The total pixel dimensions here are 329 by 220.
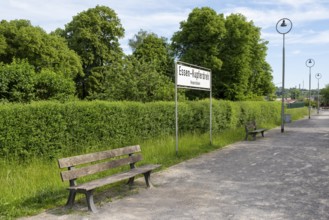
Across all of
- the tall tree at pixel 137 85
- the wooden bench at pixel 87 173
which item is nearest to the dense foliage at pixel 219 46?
the tall tree at pixel 137 85

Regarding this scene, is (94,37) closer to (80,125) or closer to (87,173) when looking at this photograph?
(80,125)

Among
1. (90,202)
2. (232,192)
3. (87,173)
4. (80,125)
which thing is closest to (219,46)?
(80,125)

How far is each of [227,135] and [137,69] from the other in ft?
24.4

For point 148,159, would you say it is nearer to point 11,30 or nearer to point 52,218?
point 52,218

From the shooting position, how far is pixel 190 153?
11.8m

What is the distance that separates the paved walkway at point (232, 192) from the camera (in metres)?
5.62

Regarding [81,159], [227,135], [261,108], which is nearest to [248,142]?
[227,135]

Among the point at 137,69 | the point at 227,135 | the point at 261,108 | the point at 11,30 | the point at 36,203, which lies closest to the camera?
the point at 36,203

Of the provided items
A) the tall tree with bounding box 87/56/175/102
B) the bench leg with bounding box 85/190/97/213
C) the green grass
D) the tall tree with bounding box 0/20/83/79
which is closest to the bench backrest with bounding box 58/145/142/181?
the bench leg with bounding box 85/190/97/213

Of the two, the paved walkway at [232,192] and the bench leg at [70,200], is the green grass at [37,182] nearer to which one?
the bench leg at [70,200]

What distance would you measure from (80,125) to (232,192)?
5260 mm

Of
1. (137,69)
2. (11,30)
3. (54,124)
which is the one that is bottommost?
(54,124)

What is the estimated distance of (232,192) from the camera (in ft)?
23.0

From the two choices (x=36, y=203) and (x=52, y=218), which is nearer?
(x=52, y=218)
